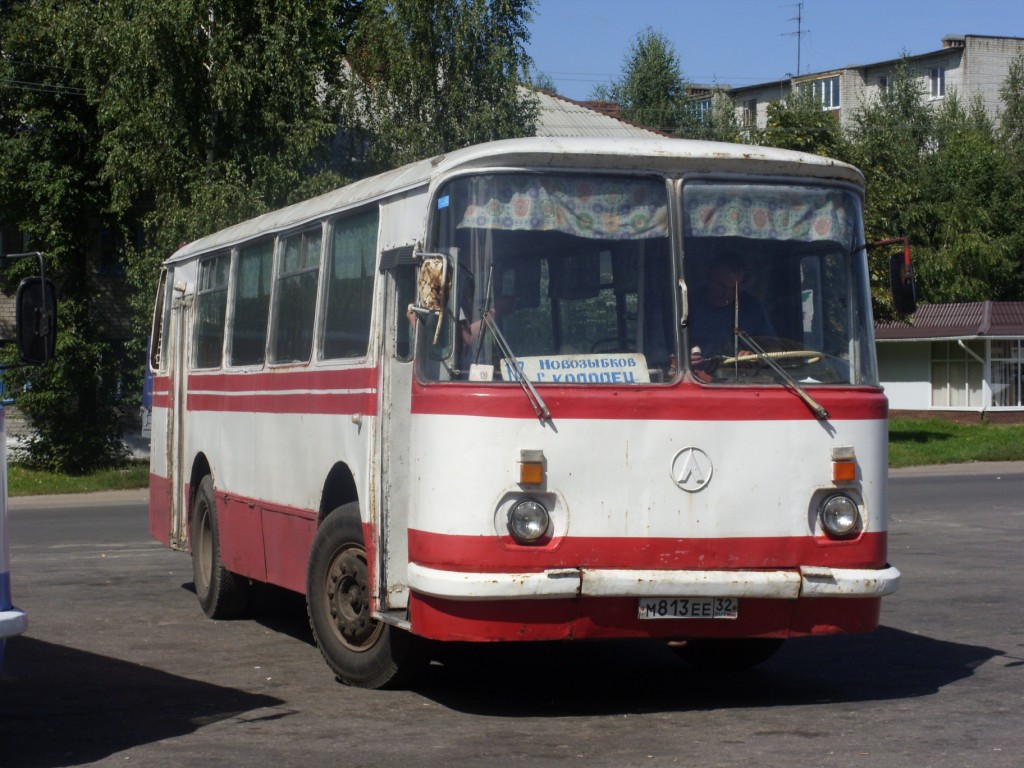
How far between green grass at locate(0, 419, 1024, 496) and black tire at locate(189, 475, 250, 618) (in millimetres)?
11971

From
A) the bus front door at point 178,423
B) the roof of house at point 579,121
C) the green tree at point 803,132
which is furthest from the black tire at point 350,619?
the roof of house at point 579,121

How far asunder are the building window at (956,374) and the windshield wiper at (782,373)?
42.8m

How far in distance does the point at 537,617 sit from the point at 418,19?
29.0m

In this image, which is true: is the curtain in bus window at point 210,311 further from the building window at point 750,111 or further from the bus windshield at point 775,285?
the building window at point 750,111

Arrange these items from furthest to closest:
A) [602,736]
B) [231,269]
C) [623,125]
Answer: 1. [623,125]
2. [231,269]
3. [602,736]

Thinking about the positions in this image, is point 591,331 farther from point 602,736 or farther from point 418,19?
point 418,19

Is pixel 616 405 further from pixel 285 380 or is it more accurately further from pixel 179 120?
pixel 179 120

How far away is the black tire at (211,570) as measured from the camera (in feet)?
38.7

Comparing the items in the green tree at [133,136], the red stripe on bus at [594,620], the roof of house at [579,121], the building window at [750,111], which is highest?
the building window at [750,111]

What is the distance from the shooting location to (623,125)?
163 feet

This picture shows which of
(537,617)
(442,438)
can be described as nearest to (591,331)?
(442,438)

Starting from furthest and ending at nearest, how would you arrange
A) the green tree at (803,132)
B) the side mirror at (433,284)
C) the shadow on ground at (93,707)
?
the green tree at (803,132) → the side mirror at (433,284) → the shadow on ground at (93,707)

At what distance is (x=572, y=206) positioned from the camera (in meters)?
7.77

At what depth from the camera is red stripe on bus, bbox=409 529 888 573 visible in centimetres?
733
